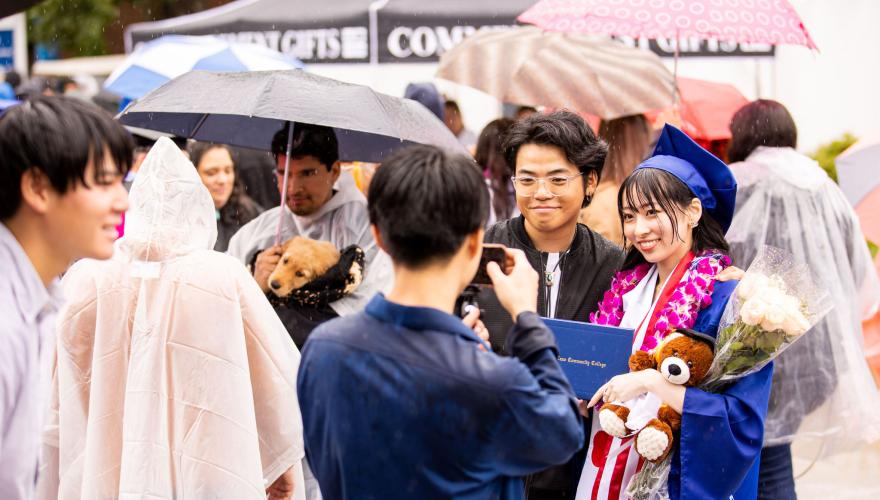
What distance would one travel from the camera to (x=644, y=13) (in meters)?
5.82

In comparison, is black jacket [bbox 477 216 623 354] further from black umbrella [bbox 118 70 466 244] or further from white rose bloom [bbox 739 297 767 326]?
white rose bloom [bbox 739 297 767 326]

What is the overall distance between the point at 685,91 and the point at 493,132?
225cm

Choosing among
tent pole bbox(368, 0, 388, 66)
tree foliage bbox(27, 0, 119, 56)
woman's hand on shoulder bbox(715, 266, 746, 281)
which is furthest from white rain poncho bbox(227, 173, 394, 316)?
tree foliage bbox(27, 0, 119, 56)

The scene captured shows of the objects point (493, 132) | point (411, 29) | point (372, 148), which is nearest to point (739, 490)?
point (372, 148)

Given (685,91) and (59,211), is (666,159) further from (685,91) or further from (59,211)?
(685,91)

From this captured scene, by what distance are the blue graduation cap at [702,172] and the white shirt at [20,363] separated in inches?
83.6

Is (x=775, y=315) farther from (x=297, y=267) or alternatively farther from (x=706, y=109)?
(x=706, y=109)

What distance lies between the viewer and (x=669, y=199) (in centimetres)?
371

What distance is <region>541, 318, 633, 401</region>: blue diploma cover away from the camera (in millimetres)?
3561

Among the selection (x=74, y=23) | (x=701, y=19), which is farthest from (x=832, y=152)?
(x=74, y=23)

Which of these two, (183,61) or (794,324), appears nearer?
(794,324)

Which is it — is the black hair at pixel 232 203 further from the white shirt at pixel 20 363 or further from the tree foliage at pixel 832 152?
the tree foliage at pixel 832 152

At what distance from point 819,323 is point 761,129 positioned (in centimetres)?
113

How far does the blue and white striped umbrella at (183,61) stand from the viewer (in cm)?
763
